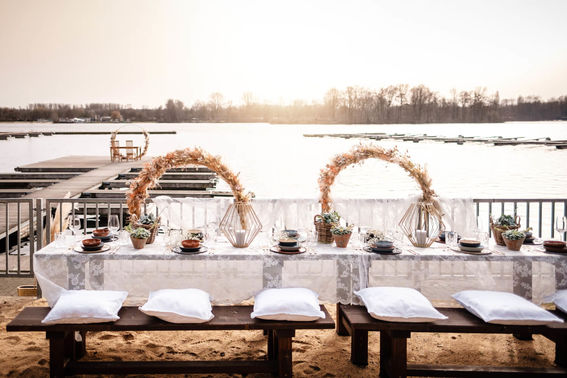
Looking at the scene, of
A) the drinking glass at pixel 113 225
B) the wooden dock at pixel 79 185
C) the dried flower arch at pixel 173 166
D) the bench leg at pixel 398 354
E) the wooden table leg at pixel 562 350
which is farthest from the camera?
the wooden dock at pixel 79 185

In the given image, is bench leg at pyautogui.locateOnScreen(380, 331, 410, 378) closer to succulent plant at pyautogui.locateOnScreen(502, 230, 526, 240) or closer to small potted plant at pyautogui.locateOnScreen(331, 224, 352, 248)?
small potted plant at pyautogui.locateOnScreen(331, 224, 352, 248)

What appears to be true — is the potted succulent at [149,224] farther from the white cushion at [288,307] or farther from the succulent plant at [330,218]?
the succulent plant at [330,218]

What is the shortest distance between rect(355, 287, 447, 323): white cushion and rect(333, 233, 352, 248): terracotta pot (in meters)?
0.77

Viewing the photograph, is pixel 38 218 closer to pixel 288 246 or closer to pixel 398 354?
pixel 288 246

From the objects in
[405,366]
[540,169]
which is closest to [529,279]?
[405,366]

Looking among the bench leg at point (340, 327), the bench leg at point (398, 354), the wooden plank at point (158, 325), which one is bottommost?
the bench leg at point (340, 327)

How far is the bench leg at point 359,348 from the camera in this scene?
4270 millimetres

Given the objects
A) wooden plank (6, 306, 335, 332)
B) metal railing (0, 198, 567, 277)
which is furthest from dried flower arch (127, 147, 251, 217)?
wooden plank (6, 306, 335, 332)

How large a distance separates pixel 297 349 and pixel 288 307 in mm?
954

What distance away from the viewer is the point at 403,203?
575 centimetres

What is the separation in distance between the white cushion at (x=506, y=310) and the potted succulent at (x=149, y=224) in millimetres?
2665

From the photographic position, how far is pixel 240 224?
5047mm

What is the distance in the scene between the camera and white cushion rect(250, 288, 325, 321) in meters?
3.74

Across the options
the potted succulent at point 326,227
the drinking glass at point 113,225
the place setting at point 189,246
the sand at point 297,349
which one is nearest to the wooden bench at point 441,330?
the sand at point 297,349
